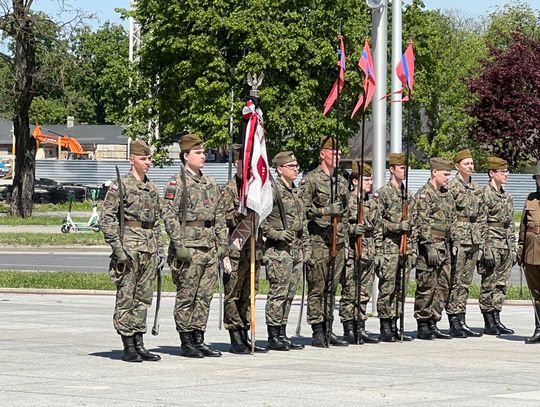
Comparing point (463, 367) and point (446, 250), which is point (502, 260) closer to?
point (446, 250)

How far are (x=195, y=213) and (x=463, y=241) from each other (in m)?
4.01

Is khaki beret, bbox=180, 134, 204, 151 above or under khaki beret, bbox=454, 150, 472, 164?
above

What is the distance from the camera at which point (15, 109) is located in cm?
4800

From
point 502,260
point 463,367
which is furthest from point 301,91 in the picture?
point 463,367

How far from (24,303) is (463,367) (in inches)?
366

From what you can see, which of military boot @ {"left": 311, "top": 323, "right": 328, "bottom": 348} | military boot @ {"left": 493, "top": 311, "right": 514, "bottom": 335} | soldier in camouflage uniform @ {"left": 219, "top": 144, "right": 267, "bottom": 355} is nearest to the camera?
soldier in camouflage uniform @ {"left": 219, "top": 144, "right": 267, "bottom": 355}

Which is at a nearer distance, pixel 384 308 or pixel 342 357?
pixel 342 357

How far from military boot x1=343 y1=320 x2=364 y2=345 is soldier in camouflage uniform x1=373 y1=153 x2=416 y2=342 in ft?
1.42

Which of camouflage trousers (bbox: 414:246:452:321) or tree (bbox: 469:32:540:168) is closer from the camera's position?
camouflage trousers (bbox: 414:246:452:321)

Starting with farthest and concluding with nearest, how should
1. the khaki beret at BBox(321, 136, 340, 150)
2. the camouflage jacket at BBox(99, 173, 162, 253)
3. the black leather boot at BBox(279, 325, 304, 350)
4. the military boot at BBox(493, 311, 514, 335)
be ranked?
the military boot at BBox(493, 311, 514, 335) < the khaki beret at BBox(321, 136, 340, 150) < the black leather boot at BBox(279, 325, 304, 350) < the camouflage jacket at BBox(99, 173, 162, 253)

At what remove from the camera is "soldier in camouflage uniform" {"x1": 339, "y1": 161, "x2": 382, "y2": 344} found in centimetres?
1520

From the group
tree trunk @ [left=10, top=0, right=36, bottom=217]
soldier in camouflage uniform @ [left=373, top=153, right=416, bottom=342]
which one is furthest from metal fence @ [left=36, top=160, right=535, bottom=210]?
soldier in camouflage uniform @ [left=373, top=153, right=416, bottom=342]

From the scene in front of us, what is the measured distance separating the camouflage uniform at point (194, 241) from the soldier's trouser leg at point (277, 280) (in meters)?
0.78

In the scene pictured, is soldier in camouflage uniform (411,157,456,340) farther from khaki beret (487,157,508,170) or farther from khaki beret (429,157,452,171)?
khaki beret (487,157,508,170)
